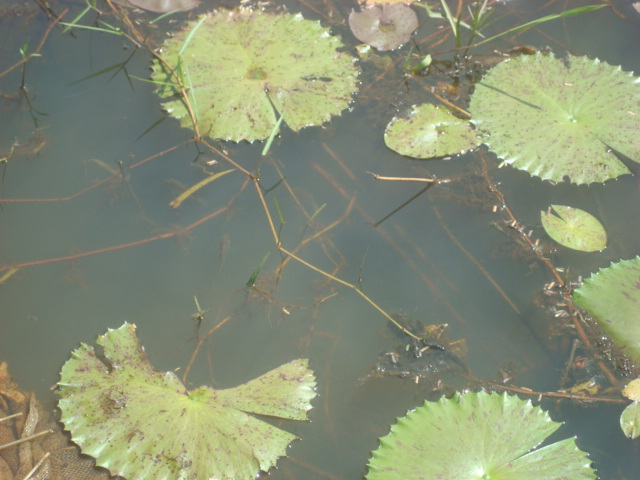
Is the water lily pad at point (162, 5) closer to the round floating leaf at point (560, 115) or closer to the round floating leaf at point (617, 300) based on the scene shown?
the round floating leaf at point (560, 115)

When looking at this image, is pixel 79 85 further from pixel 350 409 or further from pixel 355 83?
pixel 350 409

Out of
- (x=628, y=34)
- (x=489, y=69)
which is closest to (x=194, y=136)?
(x=489, y=69)

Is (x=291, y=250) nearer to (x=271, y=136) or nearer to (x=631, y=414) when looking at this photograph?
(x=271, y=136)

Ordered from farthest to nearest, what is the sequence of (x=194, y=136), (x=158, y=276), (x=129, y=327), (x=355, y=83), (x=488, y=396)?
(x=355, y=83) < (x=194, y=136) < (x=158, y=276) < (x=129, y=327) < (x=488, y=396)

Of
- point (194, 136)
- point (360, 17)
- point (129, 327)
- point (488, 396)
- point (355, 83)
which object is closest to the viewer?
point (488, 396)

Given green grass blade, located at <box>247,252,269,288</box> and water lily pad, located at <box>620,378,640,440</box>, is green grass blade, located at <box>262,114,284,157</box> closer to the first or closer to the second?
green grass blade, located at <box>247,252,269,288</box>

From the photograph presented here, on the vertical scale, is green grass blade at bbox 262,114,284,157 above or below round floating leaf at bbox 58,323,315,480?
above

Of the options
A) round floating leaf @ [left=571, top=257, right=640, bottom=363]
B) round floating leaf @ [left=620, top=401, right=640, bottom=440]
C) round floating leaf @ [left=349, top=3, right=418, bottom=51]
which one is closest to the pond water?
round floating leaf @ [left=620, top=401, right=640, bottom=440]
